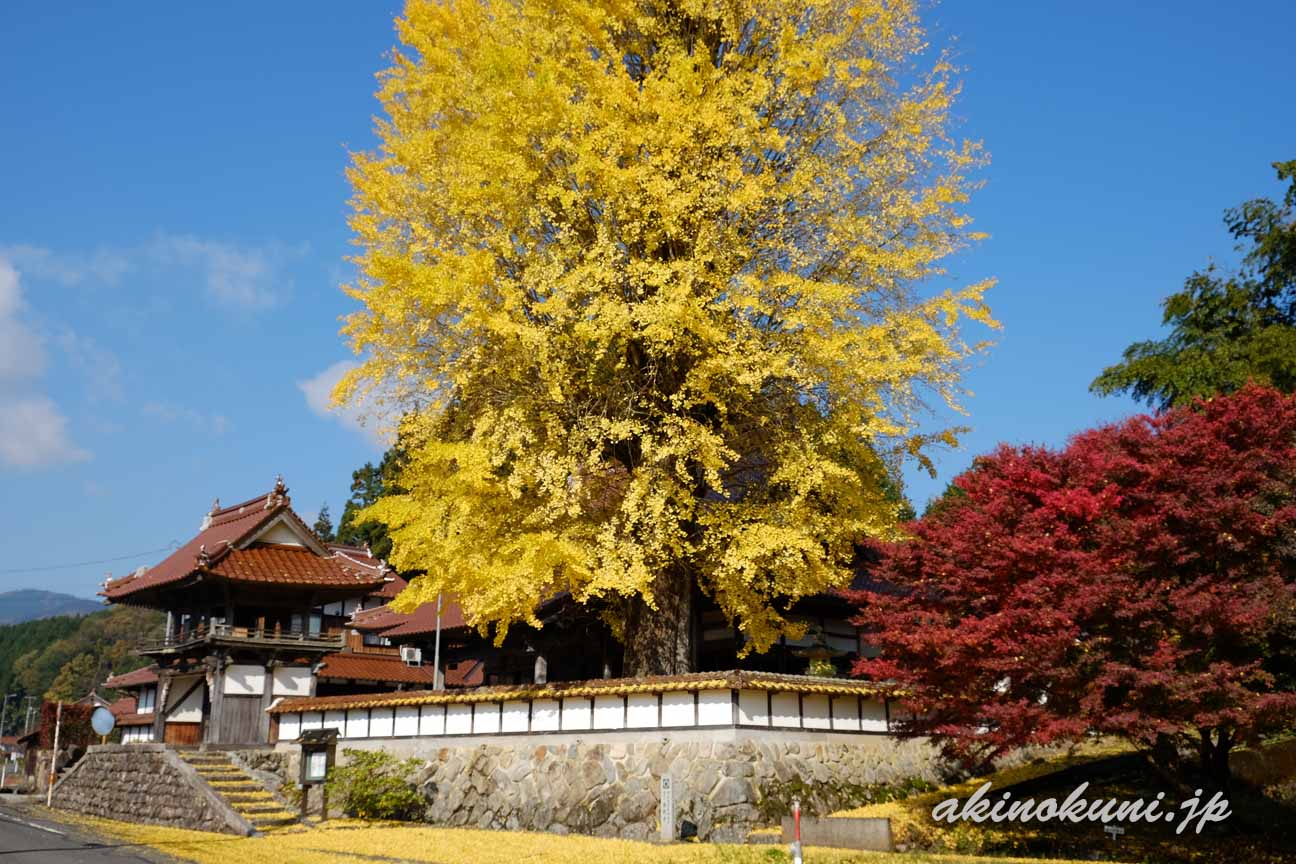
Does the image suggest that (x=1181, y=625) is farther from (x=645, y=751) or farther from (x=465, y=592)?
(x=465, y=592)

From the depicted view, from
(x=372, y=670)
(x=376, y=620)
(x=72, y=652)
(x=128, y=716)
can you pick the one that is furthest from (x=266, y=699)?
(x=72, y=652)

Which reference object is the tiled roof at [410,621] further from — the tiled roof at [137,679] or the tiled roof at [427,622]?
the tiled roof at [137,679]

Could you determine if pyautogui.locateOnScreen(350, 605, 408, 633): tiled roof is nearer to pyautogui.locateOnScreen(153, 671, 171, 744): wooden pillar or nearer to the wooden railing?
the wooden railing

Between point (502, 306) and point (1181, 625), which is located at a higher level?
point (502, 306)

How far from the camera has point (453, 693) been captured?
22.5m

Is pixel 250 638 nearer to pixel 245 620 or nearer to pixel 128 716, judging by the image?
pixel 245 620

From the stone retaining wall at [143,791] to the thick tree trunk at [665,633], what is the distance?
8339 millimetres

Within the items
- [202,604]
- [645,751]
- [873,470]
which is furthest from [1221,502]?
[202,604]

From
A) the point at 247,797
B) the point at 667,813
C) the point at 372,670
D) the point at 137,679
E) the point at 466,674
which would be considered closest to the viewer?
the point at 667,813

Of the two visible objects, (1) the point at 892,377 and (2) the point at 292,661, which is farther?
(2) the point at 292,661

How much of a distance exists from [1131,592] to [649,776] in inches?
341

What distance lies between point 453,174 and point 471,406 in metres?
4.51

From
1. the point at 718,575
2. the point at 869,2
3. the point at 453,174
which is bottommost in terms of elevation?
the point at 718,575

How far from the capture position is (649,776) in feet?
59.4
